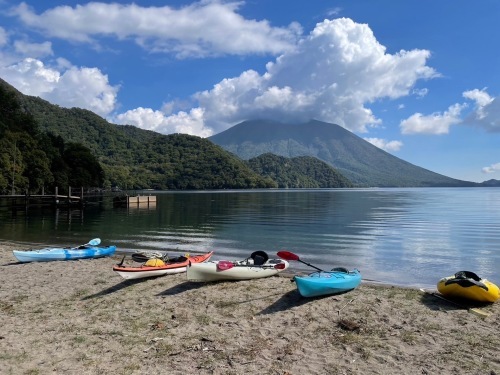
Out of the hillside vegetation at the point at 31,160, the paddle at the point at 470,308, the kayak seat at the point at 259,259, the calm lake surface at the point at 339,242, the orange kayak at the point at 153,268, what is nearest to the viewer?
the paddle at the point at 470,308

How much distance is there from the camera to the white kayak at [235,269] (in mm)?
12197

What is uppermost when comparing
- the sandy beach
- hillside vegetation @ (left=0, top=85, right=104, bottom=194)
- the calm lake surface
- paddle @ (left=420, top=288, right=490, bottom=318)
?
hillside vegetation @ (left=0, top=85, right=104, bottom=194)

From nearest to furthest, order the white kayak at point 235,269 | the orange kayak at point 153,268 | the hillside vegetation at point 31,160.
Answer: the white kayak at point 235,269 → the orange kayak at point 153,268 → the hillside vegetation at point 31,160

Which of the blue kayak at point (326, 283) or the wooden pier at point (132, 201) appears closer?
the blue kayak at point (326, 283)

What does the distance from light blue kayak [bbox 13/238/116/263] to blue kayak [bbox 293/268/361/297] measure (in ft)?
36.4

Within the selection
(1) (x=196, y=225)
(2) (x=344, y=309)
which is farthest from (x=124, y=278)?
→ (1) (x=196, y=225)

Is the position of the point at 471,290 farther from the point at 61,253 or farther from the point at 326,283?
the point at 61,253

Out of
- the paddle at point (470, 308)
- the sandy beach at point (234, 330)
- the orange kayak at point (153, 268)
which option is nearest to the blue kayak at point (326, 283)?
the sandy beach at point (234, 330)

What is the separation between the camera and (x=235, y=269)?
1288 centimetres

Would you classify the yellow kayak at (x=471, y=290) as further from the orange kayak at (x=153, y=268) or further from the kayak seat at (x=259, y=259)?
the orange kayak at (x=153, y=268)

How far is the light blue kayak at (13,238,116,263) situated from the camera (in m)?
16.7

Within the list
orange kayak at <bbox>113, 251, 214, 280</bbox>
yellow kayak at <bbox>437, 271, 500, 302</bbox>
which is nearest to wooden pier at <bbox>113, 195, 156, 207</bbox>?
orange kayak at <bbox>113, 251, 214, 280</bbox>

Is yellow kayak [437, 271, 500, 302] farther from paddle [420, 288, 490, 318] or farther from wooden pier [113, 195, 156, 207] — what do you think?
wooden pier [113, 195, 156, 207]

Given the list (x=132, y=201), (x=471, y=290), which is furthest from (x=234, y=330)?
(x=132, y=201)
